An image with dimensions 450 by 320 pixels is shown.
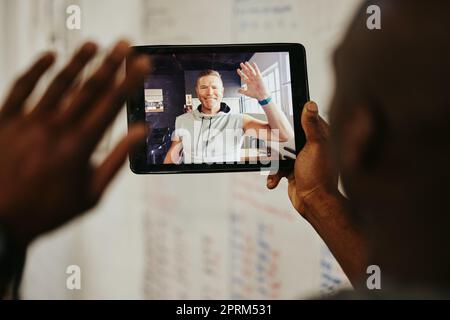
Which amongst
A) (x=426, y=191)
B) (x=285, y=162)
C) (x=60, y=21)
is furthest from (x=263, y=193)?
(x=60, y=21)

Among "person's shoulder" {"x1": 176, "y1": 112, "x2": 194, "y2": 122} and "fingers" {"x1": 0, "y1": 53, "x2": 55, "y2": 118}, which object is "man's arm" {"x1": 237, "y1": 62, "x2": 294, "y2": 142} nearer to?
"person's shoulder" {"x1": 176, "y1": 112, "x2": 194, "y2": 122}

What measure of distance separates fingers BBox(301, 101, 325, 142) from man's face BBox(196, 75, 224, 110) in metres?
0.10

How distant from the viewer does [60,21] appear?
0.81m

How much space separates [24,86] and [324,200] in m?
0.38

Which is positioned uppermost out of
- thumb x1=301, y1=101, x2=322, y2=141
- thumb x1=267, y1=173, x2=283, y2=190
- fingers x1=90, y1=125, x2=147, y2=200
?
Result: thumb x1=301, y1=101, x2=322, y2=141

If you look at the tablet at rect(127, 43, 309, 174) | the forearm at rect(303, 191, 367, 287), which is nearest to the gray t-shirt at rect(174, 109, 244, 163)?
the tablet at rect(127, 43, 309, 174)

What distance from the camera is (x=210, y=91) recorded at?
0.58 metres

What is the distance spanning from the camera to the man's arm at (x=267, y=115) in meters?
0.58

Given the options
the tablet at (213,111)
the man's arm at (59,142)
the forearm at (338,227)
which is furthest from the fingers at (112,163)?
the forearm at (338,227)

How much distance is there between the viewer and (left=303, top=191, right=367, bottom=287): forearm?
1.96 ft

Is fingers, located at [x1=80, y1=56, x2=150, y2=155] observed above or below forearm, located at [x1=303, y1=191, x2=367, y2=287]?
above

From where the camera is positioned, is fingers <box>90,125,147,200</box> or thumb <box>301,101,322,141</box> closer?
fingers <box>90,125,147,200</box>

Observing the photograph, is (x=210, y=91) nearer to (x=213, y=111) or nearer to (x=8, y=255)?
(x=213, y=111)

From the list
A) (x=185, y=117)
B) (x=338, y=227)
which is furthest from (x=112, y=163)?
(x=338, y=227)
